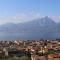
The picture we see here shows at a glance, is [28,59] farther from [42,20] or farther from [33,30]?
[42,20]

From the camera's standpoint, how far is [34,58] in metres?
8.71

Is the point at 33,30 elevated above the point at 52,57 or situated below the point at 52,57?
above

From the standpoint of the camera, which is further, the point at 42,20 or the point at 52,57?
the point at 42,20

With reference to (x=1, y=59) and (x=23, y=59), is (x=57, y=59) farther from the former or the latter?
(x=1, y=59)

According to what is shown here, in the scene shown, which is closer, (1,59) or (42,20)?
(1,59)

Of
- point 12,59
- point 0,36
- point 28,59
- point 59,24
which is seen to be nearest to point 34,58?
point 28,59

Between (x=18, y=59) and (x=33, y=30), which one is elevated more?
(x=33, y=30)

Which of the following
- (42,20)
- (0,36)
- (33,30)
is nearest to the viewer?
(0,36)

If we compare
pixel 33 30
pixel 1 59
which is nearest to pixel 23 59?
pixel 1 59

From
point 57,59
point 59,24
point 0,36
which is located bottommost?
point 57,59

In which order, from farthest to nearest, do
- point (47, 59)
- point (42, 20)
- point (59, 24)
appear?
point (42, 20) → point (59, 24) → point (47, 59)

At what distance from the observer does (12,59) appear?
340 inches

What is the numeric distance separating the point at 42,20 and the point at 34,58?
62686 mm

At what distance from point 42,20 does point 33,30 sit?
24595 mm
